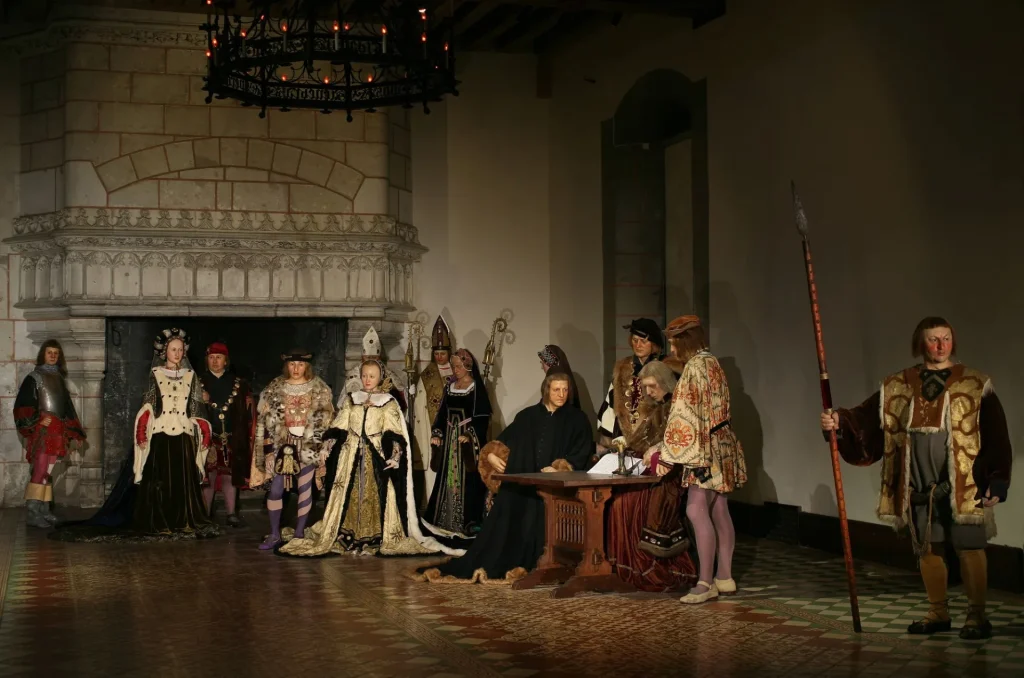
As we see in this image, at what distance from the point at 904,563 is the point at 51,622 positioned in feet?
15.3

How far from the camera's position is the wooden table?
20.9 feet

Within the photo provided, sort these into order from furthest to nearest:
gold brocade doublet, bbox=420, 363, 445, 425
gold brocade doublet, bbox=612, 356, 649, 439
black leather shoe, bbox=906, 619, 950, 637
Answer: gold brocade doublet, bbox=420, 363, 445, 425 → gold brocade doublet, bbox=612, 356, 649, 439 → black leather shoe, bbox=906, 619, 950, 637

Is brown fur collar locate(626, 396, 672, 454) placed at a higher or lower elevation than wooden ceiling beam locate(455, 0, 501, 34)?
lower

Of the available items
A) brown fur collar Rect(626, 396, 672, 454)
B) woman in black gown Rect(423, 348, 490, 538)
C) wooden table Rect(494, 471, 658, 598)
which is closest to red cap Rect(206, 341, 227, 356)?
woman in black gown Rect(423, 348, 490, 538)

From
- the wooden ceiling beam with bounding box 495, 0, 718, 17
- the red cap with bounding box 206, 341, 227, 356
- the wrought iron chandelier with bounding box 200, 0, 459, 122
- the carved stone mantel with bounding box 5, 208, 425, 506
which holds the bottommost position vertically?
the red cap with bounding box 206, 341, 227, 356

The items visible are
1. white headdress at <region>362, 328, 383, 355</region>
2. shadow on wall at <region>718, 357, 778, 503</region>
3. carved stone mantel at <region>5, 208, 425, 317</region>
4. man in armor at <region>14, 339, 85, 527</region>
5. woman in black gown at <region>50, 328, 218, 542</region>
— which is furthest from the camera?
carved stone mantel at <region>5, 208, 425, 317</region>

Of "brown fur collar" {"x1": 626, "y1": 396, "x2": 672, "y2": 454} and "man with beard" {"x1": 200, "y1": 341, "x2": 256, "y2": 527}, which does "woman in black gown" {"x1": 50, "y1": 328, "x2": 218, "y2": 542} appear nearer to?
"man with beard" {"x1": 200, "y1": 341, "x2": 256, "y2": 527}

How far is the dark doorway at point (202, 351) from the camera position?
10.3 m

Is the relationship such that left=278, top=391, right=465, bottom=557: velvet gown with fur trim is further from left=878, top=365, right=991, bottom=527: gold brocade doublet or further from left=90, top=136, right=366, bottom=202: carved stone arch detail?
left=878, top=365, right=991, bottom=527: gold brocade doublet

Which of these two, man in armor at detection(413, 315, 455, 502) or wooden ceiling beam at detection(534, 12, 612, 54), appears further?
wooden ceiling beam at detection(534, 12, 612, 54)

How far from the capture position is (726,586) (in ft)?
20.8

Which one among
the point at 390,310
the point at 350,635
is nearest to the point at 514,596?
the point at 350,635

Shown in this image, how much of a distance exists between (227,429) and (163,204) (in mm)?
2085

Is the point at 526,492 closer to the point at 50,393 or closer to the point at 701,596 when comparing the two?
the point at 701,596
